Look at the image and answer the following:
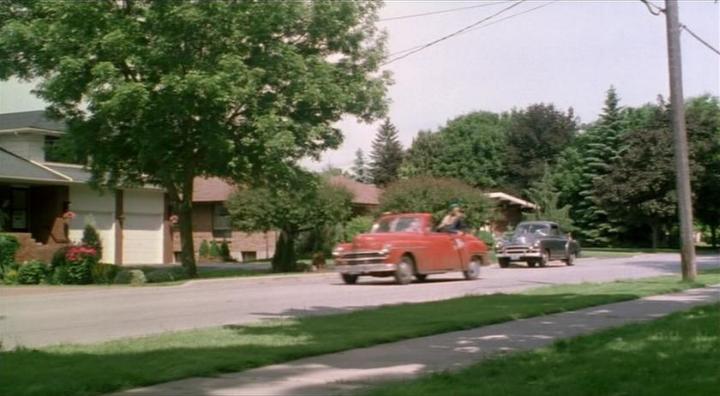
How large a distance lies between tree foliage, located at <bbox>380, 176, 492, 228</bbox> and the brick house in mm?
Result: 10712

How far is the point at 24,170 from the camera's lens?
34.8 metres

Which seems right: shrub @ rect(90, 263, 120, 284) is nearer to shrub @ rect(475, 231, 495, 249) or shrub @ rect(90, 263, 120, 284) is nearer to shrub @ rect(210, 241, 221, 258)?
shrub @ rect(210, 241, 221, 258)

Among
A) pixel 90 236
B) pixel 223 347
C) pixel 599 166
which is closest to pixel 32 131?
pixel 90 236

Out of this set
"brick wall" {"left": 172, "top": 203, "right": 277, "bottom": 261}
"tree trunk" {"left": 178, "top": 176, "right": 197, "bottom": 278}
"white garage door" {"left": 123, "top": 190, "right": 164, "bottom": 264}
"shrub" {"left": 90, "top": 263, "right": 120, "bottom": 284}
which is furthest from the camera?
"brick wall" {"left": 172, "top": 203, "right": 277, "bottom": 261}

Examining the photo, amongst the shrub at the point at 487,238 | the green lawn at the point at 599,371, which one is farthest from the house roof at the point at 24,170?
the green lawn at the point at 599,371

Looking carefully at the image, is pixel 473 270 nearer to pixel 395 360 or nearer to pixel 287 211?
pixel 287 211

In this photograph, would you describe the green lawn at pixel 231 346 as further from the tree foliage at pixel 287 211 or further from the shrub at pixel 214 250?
the shrub at pixel 214 250

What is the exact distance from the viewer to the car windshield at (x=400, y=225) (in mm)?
24156

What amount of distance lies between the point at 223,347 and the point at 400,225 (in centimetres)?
1415

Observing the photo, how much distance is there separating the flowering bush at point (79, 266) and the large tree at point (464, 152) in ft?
190

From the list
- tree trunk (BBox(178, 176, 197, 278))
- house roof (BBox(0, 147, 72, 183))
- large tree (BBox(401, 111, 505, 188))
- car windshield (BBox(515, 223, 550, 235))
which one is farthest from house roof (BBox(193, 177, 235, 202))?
large tree (BBox(401, 111, 505, 188))

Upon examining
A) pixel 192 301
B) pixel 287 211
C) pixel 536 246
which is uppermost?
pixel 287 211

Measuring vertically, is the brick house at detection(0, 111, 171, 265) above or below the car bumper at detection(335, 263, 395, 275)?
above

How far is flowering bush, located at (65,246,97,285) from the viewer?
2758cm
